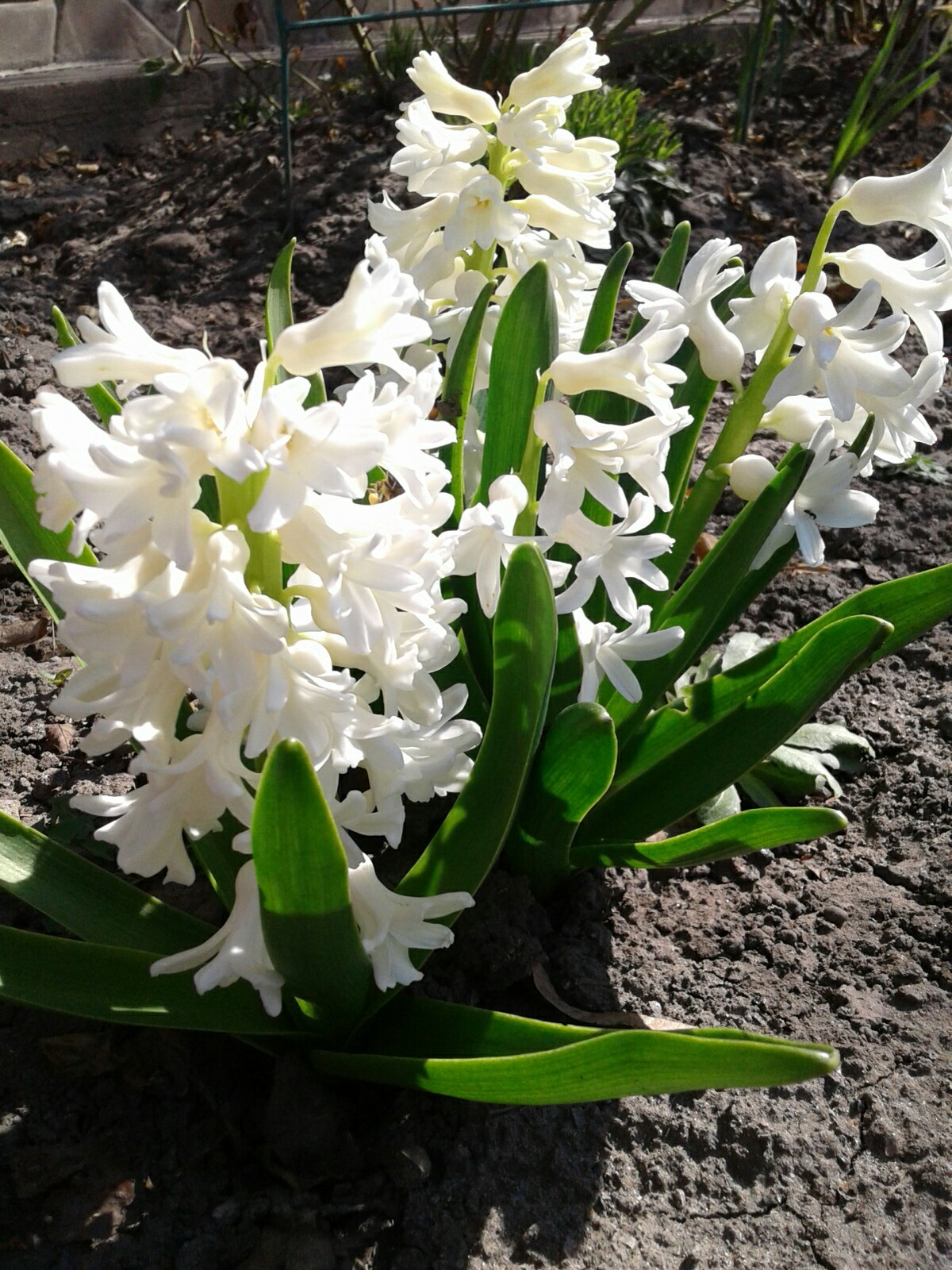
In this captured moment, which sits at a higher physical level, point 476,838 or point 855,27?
point 855,27

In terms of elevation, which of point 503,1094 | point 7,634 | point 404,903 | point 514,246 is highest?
point 514,246

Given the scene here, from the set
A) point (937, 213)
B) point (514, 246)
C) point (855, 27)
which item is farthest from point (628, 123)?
point (937, 213)

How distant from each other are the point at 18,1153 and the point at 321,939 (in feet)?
1.90

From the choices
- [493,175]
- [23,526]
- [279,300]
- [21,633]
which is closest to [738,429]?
[493,175]

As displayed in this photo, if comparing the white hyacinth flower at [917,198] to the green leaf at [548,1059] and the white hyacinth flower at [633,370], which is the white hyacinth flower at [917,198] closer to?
the white hyacinth flower at [633,370]

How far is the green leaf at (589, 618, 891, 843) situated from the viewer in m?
1.44

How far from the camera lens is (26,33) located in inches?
195

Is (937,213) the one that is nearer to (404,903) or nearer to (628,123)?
(404,903)

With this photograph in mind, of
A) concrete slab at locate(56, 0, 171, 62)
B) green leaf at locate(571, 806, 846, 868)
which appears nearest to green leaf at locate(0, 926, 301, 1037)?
green leaf at locate(571, 806, 846, 868)

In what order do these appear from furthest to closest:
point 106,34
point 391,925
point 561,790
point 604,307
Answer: point 106,34
point 604,307
point 561,790
point 391,925

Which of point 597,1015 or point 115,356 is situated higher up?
point 115,356

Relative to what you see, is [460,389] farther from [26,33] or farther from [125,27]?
[125,27]

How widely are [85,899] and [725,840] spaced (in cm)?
85

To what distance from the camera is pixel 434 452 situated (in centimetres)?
168
